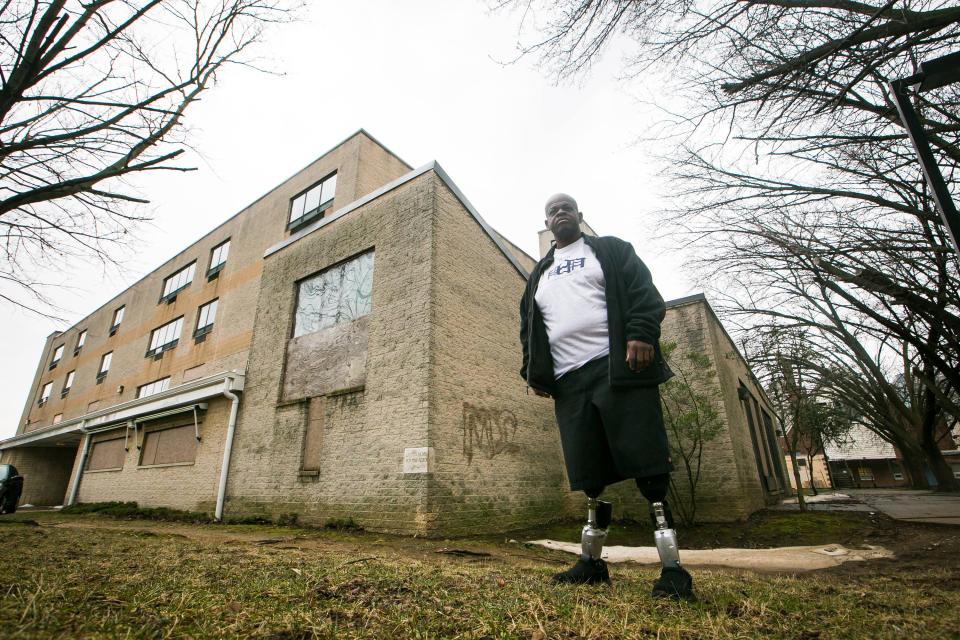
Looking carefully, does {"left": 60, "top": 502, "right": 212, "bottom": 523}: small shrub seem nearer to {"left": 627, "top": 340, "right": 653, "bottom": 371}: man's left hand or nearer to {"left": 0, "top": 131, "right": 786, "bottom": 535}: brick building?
{"left": 0, "top": 131, "right": 786, "bottom": 535}: brick building

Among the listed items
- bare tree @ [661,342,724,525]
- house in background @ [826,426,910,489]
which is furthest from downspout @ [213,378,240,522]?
house in background @ [826,426,910,489]

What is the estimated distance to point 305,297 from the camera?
11062mm

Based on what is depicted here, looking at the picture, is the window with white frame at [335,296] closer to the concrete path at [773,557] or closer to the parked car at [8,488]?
the concrete path at [773,557]

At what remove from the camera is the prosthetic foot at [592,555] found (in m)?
2.42

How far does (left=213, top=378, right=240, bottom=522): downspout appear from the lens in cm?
1024

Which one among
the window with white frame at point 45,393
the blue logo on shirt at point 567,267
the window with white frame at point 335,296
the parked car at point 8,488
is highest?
the window with white frame at point 45,393

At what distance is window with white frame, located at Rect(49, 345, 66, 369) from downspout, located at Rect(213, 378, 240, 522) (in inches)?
1067

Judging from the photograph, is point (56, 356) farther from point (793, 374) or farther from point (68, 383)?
point (793, 374)

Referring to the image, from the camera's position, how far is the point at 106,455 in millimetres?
16406

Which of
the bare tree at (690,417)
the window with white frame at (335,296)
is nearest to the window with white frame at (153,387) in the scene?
the window with white frame at (335,296)

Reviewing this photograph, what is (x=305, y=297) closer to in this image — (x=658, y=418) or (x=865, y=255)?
(x=658, y=418)

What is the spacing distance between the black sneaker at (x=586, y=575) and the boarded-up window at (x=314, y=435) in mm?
7464

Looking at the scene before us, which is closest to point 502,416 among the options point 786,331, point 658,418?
point 658,418

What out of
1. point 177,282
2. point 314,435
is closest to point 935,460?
point 314,435
